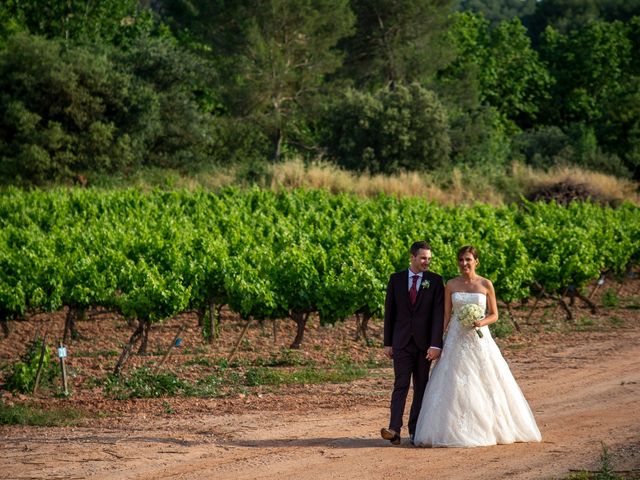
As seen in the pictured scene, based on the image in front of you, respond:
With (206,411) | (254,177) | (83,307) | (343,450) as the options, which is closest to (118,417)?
(206,411)

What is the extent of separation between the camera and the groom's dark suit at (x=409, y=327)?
10.4 meters

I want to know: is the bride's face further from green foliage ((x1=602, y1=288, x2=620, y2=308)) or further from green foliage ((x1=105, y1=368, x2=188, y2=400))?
green foliage ((x1=602, y1=288, x2=620, y2=308))

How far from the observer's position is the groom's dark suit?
10359 millimetres

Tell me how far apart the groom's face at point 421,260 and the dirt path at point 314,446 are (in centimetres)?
151

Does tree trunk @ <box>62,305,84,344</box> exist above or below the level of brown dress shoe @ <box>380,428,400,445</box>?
below

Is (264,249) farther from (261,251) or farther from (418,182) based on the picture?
(418,182)

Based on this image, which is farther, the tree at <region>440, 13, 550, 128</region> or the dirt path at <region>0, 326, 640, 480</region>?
the tree at <region>440, 13, 550, 128</region>

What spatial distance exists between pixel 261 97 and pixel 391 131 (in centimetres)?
584

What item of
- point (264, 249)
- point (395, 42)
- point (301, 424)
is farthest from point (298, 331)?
point (395, 42)

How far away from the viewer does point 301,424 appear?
39.8ft

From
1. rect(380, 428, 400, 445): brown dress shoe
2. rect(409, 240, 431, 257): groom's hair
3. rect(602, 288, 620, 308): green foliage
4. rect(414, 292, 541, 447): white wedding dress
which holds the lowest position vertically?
rect(602, 288, 620, 308): green foliage

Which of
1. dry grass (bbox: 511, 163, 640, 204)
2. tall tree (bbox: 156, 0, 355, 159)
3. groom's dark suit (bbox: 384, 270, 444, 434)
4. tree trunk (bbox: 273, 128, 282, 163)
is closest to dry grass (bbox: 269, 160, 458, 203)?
dry grass (bbox: 511, 163, 640, 204)

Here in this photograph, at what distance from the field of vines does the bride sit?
6202mm

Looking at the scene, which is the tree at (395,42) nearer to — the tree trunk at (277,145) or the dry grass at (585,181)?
the tree trunk at (277,145)
